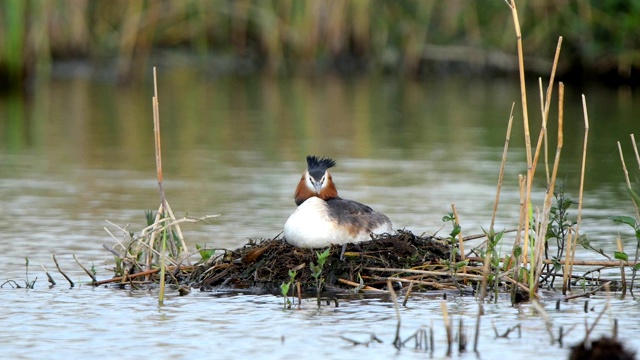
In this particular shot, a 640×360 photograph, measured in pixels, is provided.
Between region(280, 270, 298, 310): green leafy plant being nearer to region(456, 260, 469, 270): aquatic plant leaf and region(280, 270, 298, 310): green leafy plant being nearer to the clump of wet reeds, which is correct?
the clump of wet reeds

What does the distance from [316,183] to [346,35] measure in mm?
17722

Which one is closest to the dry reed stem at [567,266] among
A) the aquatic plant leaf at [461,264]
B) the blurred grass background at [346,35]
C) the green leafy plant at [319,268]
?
the aquatic plant leaf at [461,264]

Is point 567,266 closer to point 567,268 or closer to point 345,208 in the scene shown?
point 567,268

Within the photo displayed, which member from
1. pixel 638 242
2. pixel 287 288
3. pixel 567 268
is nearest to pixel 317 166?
pixel 287 288

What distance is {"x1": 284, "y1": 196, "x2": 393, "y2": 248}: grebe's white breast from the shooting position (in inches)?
305

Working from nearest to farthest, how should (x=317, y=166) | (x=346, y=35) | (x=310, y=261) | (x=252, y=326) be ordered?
(x=252, y=326), (x=310, y=261), (x=317, y=166), (x=346, y=35)

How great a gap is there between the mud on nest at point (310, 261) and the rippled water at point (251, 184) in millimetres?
250

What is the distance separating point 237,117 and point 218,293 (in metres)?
12.0

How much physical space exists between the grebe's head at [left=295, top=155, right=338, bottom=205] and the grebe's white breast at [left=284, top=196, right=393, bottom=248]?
0.31 m

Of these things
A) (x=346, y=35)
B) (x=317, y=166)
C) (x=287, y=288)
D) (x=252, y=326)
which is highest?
(x=346, y=35)

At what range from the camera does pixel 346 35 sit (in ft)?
84.7

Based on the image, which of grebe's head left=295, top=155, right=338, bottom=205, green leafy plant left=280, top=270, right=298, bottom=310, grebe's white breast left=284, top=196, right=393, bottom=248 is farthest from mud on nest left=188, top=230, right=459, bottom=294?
grebe's head left=295, top=155, right=338, bottom=205

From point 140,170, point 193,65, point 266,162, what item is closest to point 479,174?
point 266,162

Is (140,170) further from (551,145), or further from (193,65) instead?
(193,65)
